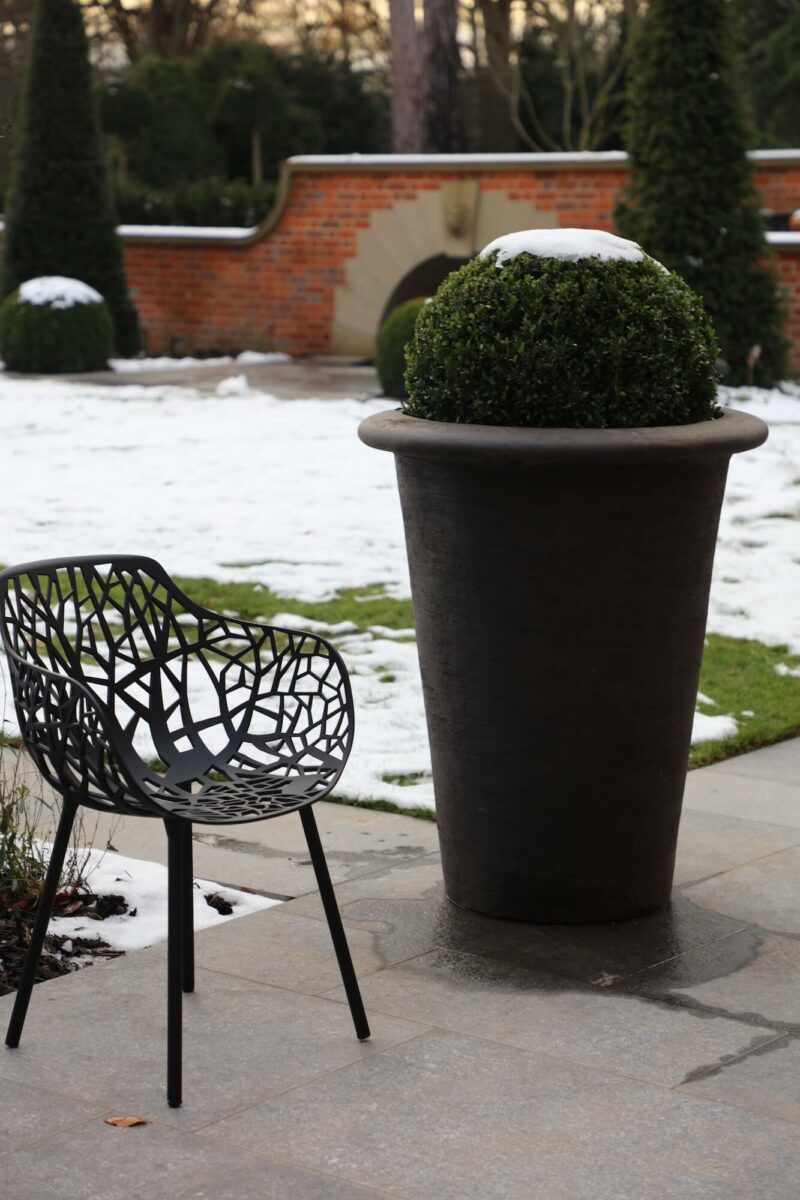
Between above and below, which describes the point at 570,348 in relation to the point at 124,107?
below

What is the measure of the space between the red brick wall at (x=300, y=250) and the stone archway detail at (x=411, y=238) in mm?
106

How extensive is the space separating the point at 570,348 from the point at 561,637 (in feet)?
2.04

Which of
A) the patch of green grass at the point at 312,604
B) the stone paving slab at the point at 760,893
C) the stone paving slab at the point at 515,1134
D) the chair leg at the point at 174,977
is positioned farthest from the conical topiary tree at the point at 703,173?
the chair leg at the point at 174,977

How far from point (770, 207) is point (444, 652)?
51.7 feet

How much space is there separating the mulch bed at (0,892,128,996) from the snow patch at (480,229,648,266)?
5.73 feet

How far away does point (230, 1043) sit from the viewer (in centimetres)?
318

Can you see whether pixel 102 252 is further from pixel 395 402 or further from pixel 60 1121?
pixel 60 1121

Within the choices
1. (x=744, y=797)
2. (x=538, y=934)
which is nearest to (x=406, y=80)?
(x=744, y=797)

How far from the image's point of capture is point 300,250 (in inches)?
807

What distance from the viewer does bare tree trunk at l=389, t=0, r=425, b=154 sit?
22375 mm

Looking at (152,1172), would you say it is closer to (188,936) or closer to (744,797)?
(188,936)

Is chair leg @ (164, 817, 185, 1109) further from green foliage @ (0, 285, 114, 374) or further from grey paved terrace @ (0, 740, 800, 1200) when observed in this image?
green foliage @ (0, 285, 114, 374)

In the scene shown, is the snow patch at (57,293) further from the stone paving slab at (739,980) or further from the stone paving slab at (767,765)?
the stone paving slab at (739,980)

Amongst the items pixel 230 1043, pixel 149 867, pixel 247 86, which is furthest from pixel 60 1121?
pixel 247 86
